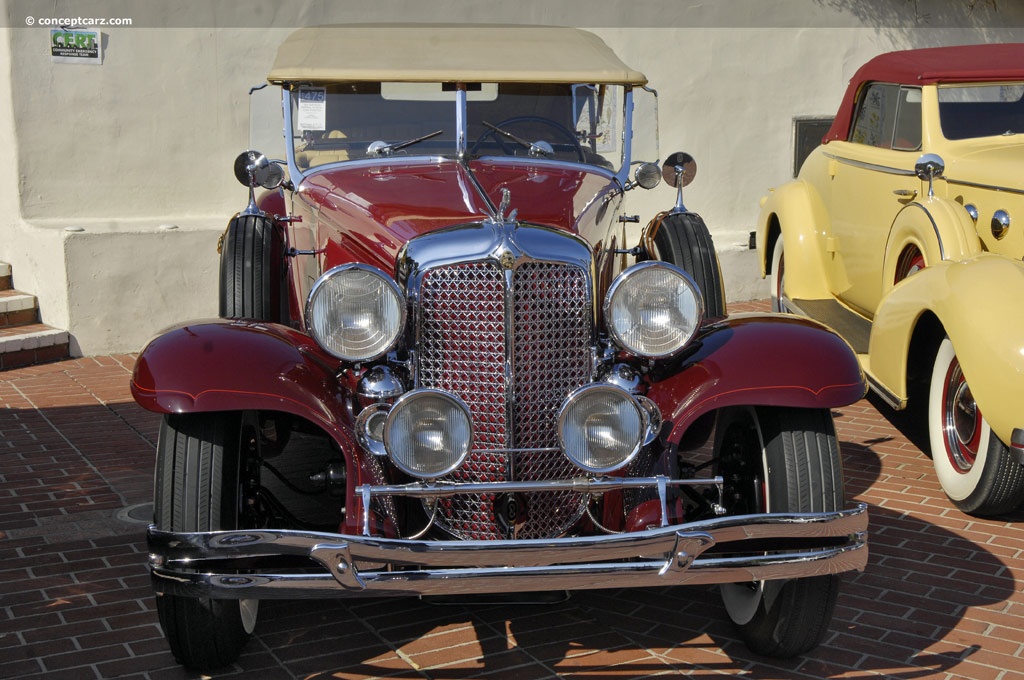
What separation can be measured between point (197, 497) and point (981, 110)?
15.6 ft

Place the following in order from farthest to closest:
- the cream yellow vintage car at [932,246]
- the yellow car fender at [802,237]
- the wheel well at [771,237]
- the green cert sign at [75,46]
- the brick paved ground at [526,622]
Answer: the wheel well at [771,237]
the green cert sign at [75,46]
the yellow car fender at [802,237]
the cream yellow vintage car at [932,246]
the brick paved ground at [526,622]

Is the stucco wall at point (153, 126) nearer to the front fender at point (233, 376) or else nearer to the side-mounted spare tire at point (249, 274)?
the side-mounted spare tire at point (249, 274)

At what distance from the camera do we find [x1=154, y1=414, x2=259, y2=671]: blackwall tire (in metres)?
3.12

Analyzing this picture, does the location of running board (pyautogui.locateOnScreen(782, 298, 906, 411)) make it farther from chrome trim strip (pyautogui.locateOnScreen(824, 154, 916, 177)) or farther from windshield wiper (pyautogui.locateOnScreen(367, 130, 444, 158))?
windshield wiper (pyautogui.locateOnScreen(367, 130, 444, 158))

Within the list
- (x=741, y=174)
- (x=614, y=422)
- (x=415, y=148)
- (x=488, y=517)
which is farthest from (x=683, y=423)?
(x=741, y=174)

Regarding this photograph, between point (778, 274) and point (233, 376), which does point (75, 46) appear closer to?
point (778, 274)

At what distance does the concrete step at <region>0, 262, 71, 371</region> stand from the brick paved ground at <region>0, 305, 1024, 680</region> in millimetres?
2498

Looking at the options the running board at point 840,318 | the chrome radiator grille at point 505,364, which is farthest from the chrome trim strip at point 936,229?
the chrome radiator grille at point 505,364

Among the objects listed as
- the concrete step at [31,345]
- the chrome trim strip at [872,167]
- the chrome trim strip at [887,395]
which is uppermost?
the chrome trim strip at [872,167]

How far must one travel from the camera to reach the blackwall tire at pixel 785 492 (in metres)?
Answer: 3.27

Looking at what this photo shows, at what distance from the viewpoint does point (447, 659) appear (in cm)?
351

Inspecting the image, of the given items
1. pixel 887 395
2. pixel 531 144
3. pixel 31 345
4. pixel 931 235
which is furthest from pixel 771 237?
pixel 31 345

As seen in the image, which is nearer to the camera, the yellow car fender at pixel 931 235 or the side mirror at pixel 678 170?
Answer: the side mirror at pixel 678 170

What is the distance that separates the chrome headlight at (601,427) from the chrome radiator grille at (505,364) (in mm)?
179
